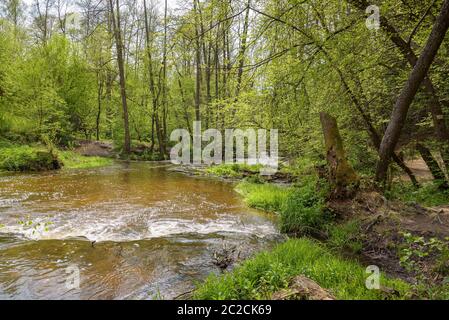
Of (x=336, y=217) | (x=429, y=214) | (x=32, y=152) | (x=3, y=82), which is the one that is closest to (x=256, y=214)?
(x=336, y=217)

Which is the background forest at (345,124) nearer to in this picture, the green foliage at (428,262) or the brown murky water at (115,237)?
the green foliage at (428,262)

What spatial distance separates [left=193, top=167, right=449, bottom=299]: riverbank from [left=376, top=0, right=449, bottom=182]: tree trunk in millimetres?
724

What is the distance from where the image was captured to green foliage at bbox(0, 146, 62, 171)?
40.1 ft

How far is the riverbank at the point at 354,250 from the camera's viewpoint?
2947 millimetres

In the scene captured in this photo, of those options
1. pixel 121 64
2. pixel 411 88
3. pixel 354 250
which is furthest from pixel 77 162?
pixel 411 88

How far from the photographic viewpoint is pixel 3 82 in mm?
15344

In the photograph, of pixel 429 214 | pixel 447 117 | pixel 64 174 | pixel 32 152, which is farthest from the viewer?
pixel 32 152

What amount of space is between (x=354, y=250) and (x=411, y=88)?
2.83 meters

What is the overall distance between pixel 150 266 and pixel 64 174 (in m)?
9.83

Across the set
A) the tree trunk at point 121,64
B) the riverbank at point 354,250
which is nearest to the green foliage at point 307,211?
the riverbank at point 354,250

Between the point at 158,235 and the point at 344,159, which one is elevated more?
the point at 344,159

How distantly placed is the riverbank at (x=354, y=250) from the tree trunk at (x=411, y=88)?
724 mm

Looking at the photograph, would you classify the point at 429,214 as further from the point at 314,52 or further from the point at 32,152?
the point at 32,152

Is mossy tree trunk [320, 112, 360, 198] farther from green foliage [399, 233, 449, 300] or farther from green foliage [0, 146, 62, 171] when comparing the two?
green foliage [0, 146, 62, 171]
